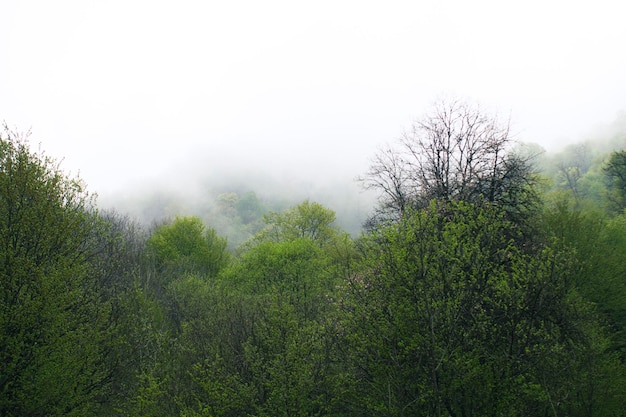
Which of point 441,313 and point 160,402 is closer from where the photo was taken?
point 441,313

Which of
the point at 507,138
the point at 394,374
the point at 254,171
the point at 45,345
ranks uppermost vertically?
the point at 254,171

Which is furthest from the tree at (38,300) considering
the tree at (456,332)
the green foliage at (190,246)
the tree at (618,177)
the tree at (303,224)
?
the tree at (618,177)

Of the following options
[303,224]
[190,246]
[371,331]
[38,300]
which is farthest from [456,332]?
[303,224]

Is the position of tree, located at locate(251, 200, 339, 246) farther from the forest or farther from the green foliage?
the forest

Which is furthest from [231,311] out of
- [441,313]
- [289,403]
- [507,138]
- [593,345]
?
[507,138]

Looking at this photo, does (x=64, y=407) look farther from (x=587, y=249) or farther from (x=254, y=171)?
(x=254, y=171)

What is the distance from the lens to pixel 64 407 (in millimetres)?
11797

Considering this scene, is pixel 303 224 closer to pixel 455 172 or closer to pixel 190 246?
pixel 190 246

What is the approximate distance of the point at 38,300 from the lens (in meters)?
11.0

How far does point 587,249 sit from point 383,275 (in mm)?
15592

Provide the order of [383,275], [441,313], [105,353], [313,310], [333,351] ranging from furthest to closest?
[313,310] → [105,353] → [333,351] → [383,275] → [441,313]

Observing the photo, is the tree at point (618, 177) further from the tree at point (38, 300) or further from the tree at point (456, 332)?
the tree at point (38, 300)

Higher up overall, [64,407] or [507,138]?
[507,138]

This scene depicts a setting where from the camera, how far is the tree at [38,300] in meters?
10.9
